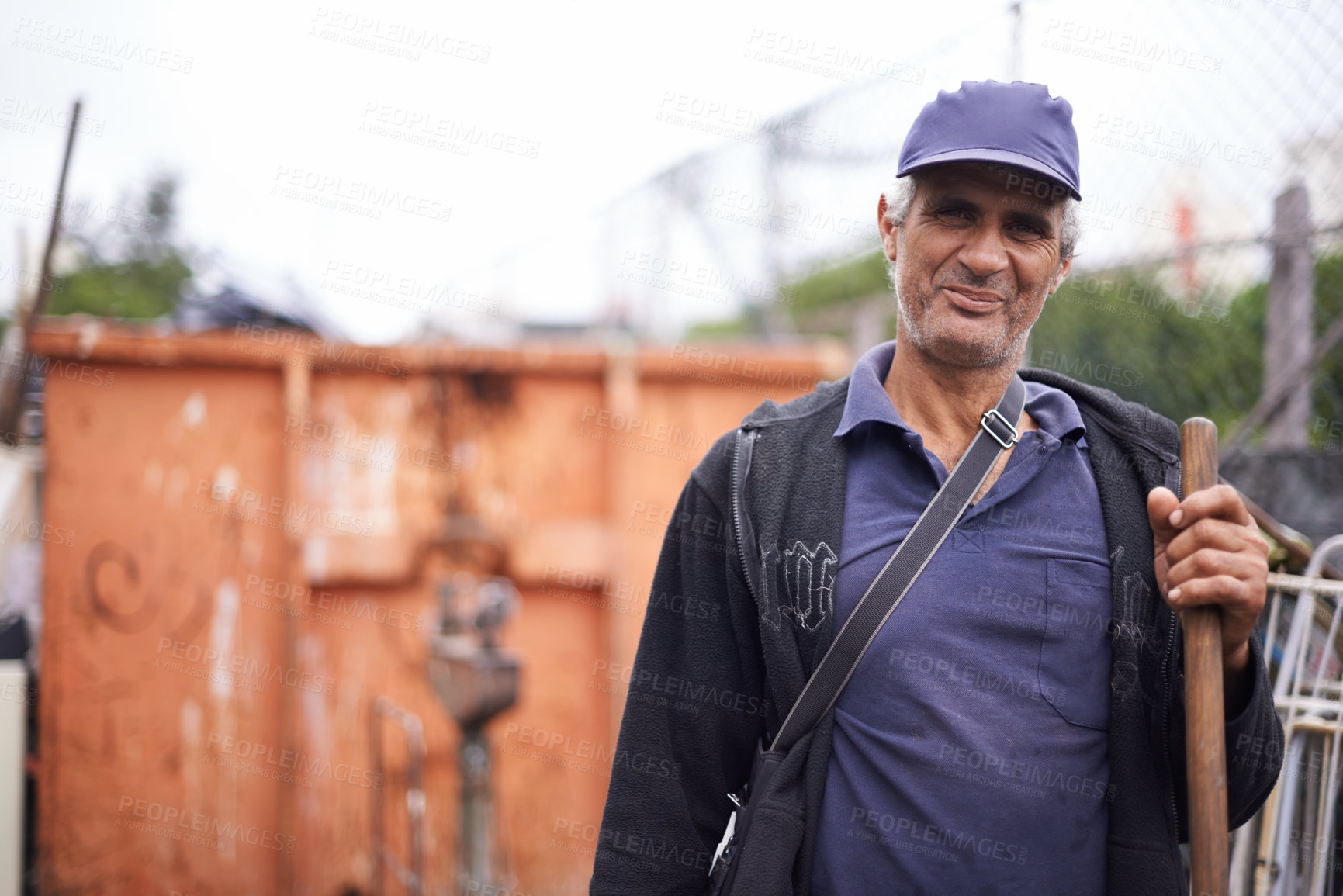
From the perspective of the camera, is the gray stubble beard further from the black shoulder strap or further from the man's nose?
the black shoulder strap

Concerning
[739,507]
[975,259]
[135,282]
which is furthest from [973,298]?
[135,282]

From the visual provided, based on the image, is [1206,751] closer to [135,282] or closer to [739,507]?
[739,507]

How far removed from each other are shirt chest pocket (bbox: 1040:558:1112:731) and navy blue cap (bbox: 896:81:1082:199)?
26.0 inches

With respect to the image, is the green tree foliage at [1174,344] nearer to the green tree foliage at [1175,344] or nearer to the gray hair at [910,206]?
the green tree foliage at [1175,344]

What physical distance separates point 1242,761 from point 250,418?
10.4 feet

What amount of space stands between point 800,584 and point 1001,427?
45 centimetres

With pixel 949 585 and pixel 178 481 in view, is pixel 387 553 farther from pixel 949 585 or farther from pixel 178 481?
pixel 949 585

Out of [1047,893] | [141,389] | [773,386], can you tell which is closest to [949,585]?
[1047,893]

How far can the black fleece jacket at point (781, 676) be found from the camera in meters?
1.31

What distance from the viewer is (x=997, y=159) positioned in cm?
136

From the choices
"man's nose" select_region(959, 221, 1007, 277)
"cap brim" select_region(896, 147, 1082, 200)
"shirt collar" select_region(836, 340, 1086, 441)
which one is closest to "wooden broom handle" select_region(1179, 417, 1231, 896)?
"shirt collar" select_region(836, 340, 1086, 441)

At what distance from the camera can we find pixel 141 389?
3.10 m

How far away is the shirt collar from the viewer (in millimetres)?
1460

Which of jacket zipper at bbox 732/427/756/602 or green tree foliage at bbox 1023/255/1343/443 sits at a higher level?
green tree foliage at bbox 1023/255/1343/443
